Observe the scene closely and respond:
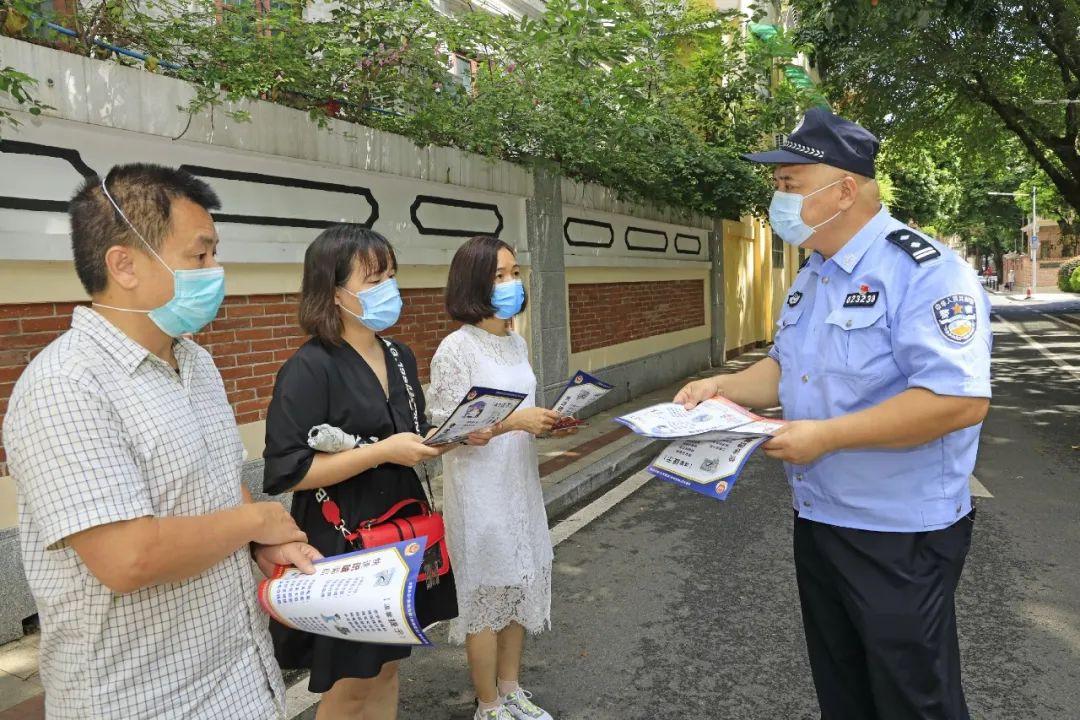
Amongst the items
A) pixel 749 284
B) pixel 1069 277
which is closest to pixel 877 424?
pixel 749 284

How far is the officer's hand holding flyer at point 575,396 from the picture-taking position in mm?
2611

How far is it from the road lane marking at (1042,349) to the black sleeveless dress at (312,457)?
42.5 feet

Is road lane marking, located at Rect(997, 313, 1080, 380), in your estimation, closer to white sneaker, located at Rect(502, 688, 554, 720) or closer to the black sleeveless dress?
white sneaker, located at Rect(502, 688, 554, 720)

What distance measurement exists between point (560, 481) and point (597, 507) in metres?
0.43

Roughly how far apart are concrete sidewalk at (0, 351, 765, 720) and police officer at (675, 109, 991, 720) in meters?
2.20

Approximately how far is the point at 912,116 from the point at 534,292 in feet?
39.0

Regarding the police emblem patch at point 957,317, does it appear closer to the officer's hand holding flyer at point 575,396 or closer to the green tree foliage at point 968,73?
the officer's hand holding flyer at point 575,396

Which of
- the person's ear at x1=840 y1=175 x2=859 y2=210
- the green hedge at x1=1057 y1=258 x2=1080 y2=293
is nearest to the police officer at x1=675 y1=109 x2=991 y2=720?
the person's ear at x1=840 y1=175 x2=859 y2=210

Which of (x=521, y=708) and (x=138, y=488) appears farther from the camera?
(x=521, y=708)

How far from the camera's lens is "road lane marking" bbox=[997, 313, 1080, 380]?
12835mm

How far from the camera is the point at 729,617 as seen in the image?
3.86 m

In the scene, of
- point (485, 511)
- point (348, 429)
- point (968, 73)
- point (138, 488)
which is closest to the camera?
point (138, 488)

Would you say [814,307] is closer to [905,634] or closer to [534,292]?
[905,634]

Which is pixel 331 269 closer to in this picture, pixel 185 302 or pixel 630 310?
pixel 185 302
